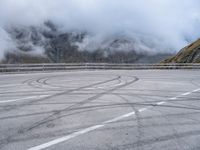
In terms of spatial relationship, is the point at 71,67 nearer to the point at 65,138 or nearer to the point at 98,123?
the point at 98,123

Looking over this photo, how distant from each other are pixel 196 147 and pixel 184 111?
3271mm

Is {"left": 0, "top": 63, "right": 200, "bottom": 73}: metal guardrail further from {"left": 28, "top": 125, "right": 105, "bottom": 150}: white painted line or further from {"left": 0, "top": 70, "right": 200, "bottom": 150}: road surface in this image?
{"left": 28, "top": 125, "right": 105, "bottom": 150}: white painted line

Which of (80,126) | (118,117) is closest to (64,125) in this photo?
(80,126)

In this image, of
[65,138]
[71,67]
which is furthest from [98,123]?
[71,67]

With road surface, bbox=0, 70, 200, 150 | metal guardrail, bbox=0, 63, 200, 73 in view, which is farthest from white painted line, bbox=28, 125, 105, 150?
metal guardrail, bbox=0, 63, 200, 73

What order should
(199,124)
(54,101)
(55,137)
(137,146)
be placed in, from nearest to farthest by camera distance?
(137,146), (55,137), (199,124), (54,101)

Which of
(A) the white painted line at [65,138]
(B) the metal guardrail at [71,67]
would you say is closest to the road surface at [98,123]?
(A) the white painted line at [65,138]

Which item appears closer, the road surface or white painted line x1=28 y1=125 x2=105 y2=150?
white painted line x1=28 y1=125 x2=105 y2=150

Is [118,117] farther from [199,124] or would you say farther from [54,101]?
[54,101]

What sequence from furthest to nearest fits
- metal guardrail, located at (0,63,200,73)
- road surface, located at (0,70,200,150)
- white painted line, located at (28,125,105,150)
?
metal guardrail, located at (0,63,200,73) → road surface, located at (0,70,200,150) → white painted line, located at (28,125,105,150)

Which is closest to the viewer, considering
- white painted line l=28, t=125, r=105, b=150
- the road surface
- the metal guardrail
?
white painted line l=28, t=125, r=105, b=150

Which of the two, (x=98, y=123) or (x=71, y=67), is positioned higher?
(x=98, y=123)

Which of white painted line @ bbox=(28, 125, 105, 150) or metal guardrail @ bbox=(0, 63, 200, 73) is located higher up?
white painted line @ bbox=(28, 125, 105, 150)

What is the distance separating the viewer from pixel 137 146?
17.0 feet
